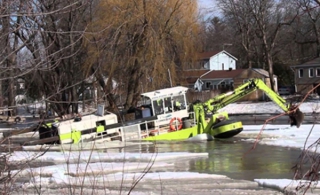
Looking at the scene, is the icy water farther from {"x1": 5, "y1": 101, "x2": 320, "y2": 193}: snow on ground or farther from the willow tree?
the willow tree

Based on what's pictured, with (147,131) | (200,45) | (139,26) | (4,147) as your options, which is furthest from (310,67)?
(4,147)

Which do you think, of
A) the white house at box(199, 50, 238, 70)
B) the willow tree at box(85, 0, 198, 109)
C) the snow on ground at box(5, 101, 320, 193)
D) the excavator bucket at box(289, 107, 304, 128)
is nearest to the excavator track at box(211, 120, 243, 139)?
the snow on ground at box(5, 101, 320, 193)

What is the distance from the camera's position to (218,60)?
8431 centimetres

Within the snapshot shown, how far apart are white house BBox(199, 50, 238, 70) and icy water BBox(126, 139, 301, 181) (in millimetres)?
58918

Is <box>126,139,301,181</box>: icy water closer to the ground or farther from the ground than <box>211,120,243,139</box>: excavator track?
closer to the ground

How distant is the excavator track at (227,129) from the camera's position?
2470 cm

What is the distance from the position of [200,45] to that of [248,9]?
94.2ft

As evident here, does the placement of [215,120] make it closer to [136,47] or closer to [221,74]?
[136,47]

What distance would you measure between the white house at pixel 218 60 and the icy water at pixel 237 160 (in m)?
58.9

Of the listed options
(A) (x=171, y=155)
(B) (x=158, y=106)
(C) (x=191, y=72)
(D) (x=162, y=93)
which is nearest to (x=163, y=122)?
(B) (x=158, y=106)

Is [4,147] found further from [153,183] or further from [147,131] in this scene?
[147,131]

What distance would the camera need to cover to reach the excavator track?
24.7 m

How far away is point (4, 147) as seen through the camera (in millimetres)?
6430

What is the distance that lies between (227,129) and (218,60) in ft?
198
